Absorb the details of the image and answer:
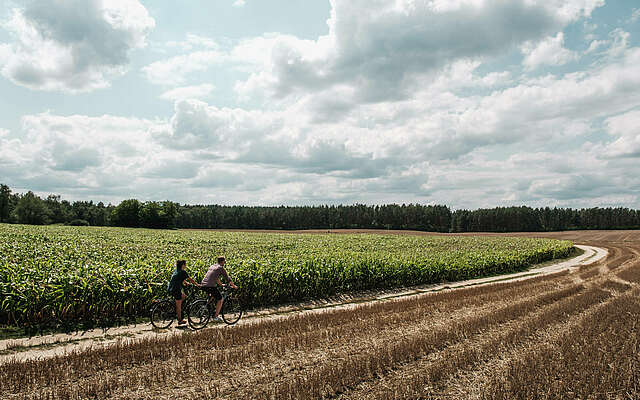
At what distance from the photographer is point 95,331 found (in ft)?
39.0

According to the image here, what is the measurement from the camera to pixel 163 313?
12.1 m

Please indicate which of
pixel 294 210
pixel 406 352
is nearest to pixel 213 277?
pixel 406 352

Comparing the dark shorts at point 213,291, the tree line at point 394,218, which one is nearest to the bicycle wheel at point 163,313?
the dark shorts at point 213,291

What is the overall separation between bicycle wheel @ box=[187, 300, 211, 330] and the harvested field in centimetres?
107

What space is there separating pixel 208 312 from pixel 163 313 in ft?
4.55

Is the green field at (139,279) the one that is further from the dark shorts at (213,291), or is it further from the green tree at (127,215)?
the green tree at (127,215)

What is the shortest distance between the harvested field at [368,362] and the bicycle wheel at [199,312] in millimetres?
1066

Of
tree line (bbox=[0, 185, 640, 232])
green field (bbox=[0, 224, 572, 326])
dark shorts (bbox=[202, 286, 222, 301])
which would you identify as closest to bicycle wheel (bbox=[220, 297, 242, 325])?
dark shorts (bbox=[202, 286, 222, 301])

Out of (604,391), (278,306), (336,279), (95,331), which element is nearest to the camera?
(604,391)

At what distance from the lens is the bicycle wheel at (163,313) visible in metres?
11.9

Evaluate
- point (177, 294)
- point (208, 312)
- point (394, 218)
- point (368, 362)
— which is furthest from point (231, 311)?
point (394, 218)

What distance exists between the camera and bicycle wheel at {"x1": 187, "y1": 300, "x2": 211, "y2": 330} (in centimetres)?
1216

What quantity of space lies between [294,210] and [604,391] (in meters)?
134

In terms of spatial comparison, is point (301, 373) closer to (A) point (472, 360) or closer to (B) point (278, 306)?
(A) point (472, 360)
